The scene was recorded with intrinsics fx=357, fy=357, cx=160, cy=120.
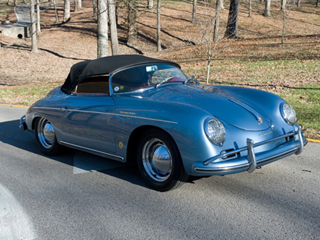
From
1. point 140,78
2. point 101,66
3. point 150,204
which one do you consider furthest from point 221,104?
point 101,66

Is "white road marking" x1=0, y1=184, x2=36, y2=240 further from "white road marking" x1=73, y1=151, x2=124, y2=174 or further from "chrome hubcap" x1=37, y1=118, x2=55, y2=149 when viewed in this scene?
"chrome hubcap" x1=37, y1=118, x2=55, y2=149

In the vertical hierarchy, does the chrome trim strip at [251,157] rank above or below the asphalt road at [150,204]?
above

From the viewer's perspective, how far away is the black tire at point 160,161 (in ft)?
13.6

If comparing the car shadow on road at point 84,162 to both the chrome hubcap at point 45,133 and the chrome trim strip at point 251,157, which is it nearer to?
the chrome hubcap at point 45,133

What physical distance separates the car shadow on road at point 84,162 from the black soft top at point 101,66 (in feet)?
3.77

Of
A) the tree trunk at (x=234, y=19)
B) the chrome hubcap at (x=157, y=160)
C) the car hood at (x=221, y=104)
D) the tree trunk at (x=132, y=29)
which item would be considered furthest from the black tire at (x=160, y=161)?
the tree trunk at (x=132, y=29)

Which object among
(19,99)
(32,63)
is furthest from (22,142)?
(32,63)

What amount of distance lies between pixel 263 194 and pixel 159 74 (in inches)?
90.9

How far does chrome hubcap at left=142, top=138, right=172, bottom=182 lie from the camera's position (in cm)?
430

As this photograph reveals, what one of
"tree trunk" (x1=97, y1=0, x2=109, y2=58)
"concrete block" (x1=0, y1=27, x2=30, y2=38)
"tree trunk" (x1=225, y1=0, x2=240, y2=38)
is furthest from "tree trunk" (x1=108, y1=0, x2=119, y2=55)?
"concrete block" (x1=0, y1=27, x2=30, y2=38)

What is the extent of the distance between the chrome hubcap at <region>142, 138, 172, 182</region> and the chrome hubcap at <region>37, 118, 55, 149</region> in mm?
2280

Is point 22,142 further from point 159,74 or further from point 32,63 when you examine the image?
point 32,63

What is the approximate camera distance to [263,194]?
14.0 feet

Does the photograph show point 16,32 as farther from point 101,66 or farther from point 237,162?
point 237,162
